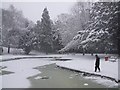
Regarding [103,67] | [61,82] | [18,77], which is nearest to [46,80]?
[61,82]

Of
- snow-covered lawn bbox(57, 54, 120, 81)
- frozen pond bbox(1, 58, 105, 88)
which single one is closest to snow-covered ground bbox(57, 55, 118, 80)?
snow-covered lawn bbox(57, 54, 120, 81)

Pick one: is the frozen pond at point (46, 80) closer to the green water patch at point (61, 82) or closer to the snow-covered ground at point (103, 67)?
the green water patch at point (61, 82)

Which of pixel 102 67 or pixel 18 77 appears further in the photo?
pixel 102 67

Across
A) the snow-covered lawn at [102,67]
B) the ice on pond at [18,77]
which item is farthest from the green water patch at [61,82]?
the snow-covered lawn at [102,67]

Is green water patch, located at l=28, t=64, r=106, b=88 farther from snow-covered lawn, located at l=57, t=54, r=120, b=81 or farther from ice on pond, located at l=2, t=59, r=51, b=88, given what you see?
snow-covered lawn, located at l=57, t=54, r=120, b=81

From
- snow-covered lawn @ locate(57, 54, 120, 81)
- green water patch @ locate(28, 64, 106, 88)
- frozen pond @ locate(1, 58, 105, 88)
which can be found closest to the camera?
green water patch @ locate(28, 64, 106, 88)

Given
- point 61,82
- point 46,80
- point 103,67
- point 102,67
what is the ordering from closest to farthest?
point 61,82
point 46,80
point 103,67
point 102,67

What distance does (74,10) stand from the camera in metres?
60.6

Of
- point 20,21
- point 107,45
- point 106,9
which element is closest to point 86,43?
point 107,45

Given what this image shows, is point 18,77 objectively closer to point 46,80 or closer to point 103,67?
point 46,80

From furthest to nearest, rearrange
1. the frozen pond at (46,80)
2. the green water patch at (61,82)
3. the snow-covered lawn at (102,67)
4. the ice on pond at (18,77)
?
the snow-covered lawn at (102,67), the ice on pond at (18,77), the frozen pond at (46,80), the green water patch at (61,82)

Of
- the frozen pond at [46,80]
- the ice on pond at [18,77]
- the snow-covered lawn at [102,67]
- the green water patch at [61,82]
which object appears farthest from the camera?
the snow-covered lawn at [102,67]

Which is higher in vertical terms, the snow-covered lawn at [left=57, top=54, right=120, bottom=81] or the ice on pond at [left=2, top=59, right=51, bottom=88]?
the snow-covered lawn at [left=57, top=54, right=120, bottom=81]

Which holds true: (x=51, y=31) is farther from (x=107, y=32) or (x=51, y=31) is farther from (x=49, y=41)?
(x=107, y=32)
